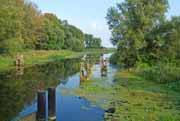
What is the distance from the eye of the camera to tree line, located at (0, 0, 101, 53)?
50.0m

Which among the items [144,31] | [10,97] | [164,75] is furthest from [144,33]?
[10,97]

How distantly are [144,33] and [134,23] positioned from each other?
1.99 metres

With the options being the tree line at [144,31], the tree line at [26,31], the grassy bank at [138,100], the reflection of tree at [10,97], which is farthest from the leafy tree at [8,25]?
the grassy bank at [138,100]

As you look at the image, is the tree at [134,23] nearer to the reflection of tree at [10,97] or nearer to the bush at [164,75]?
the bush at [164,75]

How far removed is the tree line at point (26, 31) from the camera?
5000 cm

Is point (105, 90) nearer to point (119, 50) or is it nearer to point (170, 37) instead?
point (170, 37)

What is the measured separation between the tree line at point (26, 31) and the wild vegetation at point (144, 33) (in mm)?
14870

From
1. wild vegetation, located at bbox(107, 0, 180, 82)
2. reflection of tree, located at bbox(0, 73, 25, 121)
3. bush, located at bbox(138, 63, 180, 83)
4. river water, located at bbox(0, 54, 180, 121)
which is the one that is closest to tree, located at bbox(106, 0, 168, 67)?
wild vegetation, located at bbox(107, 0, 180, 82)

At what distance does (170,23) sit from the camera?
40.8 meters

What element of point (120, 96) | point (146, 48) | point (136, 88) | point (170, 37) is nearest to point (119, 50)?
point (146, 48)

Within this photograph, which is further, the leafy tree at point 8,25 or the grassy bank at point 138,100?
the leafy tree at point 8,25

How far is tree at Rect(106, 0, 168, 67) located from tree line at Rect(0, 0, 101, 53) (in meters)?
14.9

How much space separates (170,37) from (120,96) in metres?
A: 19.9

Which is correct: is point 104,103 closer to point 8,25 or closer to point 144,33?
point 144,33
